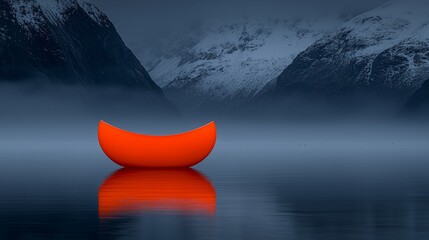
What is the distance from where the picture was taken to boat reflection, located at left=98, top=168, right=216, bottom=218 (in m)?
31.5

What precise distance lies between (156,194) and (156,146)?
62.0 ft

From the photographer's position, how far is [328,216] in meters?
29.2

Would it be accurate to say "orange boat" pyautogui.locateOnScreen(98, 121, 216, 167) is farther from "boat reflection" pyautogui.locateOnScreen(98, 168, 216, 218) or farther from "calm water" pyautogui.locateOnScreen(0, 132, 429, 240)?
"calm water" pyautogui.locateOnScreen(0, 132, 429, 240)

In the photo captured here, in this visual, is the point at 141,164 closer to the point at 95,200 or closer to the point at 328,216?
the point at 95,200

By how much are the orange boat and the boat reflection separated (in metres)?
2.23

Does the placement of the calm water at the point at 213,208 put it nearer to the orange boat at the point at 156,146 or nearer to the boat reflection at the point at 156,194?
the boat reflection at the point at 156,194

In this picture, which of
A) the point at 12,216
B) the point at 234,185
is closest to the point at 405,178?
the point at 234,185

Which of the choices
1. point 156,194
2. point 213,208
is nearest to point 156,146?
point 156,194

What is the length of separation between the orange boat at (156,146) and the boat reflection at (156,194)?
87.9 inches

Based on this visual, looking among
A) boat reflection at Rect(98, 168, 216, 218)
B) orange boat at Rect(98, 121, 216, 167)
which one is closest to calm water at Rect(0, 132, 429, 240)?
boat reflection at Rect(98, 168, 216, 218)

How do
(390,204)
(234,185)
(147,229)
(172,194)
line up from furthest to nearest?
(234,185), (172,194), (390,204), (147,229)

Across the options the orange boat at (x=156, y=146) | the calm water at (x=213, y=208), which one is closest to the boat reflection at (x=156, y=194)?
the calm water at (x=213, y=208)

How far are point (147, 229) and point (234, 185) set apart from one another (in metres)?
20.2

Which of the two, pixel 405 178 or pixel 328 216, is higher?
pixel 405 178
